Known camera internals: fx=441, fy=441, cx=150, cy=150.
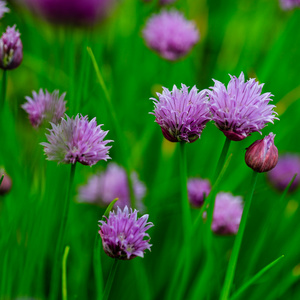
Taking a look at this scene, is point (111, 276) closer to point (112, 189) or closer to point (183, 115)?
point (183, 115)

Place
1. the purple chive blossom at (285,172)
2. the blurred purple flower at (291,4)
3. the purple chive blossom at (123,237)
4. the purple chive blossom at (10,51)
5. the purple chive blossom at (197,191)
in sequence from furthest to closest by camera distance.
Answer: the blurred purple flower at (291,4)
the purple chive blossom at (285,172)
the purple chive blossom at (197,191)
the purple chive blossom at (10,51)
the purple chive blossom at (123,237)

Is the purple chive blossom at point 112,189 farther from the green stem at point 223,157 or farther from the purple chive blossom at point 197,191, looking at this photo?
the green stem at point 223,157

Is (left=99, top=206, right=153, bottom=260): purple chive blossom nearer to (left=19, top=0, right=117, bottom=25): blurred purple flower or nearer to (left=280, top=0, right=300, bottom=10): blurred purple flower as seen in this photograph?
(left=19, top=0, right=117, bottom=25): blurred purple flower

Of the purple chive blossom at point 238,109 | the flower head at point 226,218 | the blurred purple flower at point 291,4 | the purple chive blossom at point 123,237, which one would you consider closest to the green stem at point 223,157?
the purple chive blossom at point 238,109

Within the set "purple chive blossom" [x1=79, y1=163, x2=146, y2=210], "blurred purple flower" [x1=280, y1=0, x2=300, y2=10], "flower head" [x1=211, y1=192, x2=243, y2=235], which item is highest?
"blurred purple flower" [x1=280, y1=0, x2=300, y2=10]

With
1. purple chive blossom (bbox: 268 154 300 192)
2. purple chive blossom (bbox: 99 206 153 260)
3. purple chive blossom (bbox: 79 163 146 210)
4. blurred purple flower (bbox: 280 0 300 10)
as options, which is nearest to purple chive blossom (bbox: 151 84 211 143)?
purple chive blossom (bbox: 99 206 153 260)

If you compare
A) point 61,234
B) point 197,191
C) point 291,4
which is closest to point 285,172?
point 197,191
